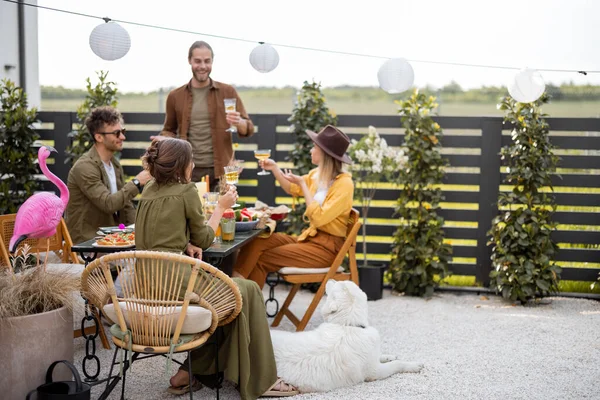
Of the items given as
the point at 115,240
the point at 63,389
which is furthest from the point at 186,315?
the point at 115,240

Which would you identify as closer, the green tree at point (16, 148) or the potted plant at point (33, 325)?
the potted plant at point (33, 325)

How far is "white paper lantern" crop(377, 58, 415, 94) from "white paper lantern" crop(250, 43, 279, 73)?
966 millimetres

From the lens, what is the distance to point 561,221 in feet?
21.0

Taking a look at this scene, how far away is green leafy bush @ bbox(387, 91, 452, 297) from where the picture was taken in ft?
20.9

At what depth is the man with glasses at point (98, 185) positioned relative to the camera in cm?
508

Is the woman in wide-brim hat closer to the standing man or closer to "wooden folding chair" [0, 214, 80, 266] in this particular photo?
the standing man

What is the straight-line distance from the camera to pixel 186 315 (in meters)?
3.22

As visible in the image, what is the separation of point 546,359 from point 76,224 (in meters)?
3.58

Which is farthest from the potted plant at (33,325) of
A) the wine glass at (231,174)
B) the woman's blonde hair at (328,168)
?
the woman's blonde hair at (328,168)

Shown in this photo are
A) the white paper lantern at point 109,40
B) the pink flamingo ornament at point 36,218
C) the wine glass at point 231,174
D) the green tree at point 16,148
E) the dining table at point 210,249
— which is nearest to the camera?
the dining table at point 210,249

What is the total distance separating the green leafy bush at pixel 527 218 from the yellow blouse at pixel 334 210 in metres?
1.96

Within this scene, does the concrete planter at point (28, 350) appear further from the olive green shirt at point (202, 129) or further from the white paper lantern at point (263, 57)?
the white paper lantern at point (263, 57)

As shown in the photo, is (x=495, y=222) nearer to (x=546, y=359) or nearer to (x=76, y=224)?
(x=546, y=359)

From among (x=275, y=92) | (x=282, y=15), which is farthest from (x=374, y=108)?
(x=282, y=15)
